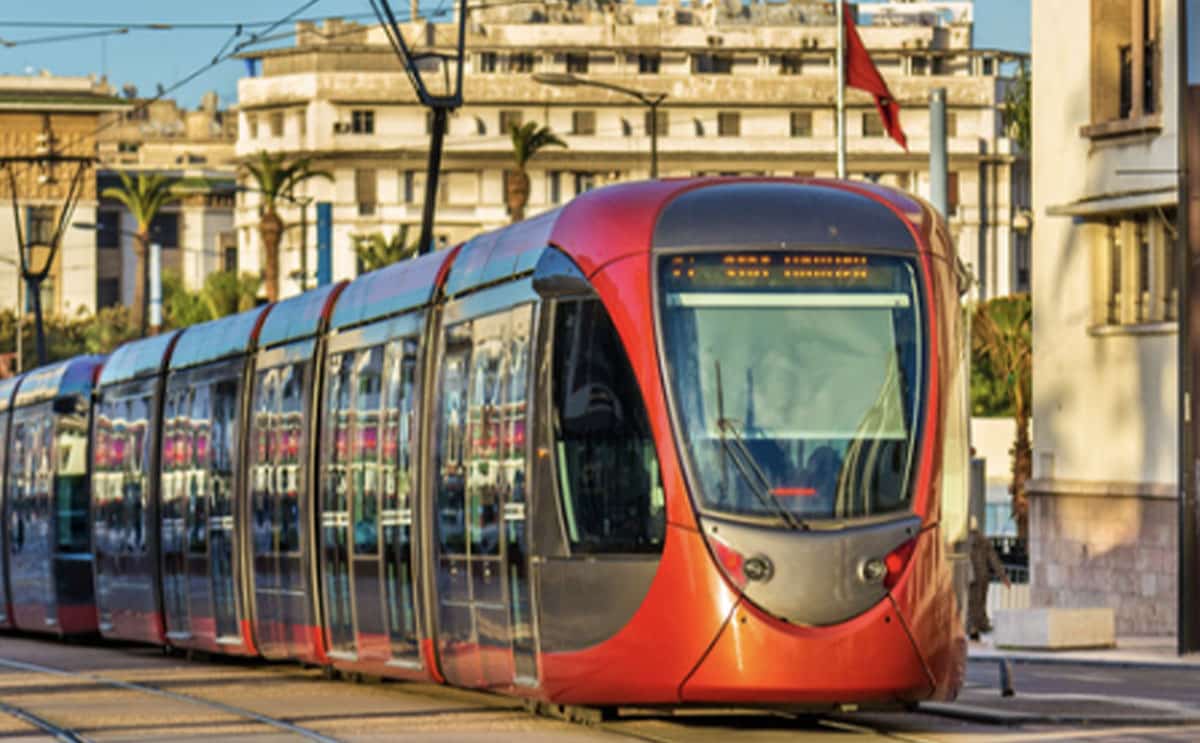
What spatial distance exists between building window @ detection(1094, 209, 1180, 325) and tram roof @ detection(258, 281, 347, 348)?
14653 mm

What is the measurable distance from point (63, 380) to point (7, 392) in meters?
3.40

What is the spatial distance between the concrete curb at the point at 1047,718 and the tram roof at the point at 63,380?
12.9 metres

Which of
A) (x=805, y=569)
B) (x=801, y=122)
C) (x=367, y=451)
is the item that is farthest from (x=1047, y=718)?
(x=801, y=122)

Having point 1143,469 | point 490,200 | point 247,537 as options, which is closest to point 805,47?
point 490,200

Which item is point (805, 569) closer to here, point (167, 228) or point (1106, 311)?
point (1106, 311)

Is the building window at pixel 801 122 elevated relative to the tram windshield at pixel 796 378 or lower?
elevated

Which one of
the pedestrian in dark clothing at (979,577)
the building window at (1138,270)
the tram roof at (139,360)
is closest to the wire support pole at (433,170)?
the tram roof at (139,360)

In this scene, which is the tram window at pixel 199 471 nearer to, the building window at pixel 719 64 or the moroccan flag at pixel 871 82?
the moroccan flag at pixel 871 82

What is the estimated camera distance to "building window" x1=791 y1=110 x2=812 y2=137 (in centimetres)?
14362

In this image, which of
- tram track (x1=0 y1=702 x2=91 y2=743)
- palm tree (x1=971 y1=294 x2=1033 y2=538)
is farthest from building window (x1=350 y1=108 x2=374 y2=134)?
tram track (x1=0 y1=702 x2=91 y2=743)

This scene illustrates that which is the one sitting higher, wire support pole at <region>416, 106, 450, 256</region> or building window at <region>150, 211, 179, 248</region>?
building window at <region>150, 211, 179, 248</region>

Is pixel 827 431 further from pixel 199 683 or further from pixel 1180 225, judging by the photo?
pixel 1180 225

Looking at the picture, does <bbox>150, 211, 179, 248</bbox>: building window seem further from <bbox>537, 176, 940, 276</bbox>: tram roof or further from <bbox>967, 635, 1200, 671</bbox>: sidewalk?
<bbox>537, 176, 940, 276</bbox>: tram roof

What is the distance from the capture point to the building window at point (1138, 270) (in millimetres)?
35188
